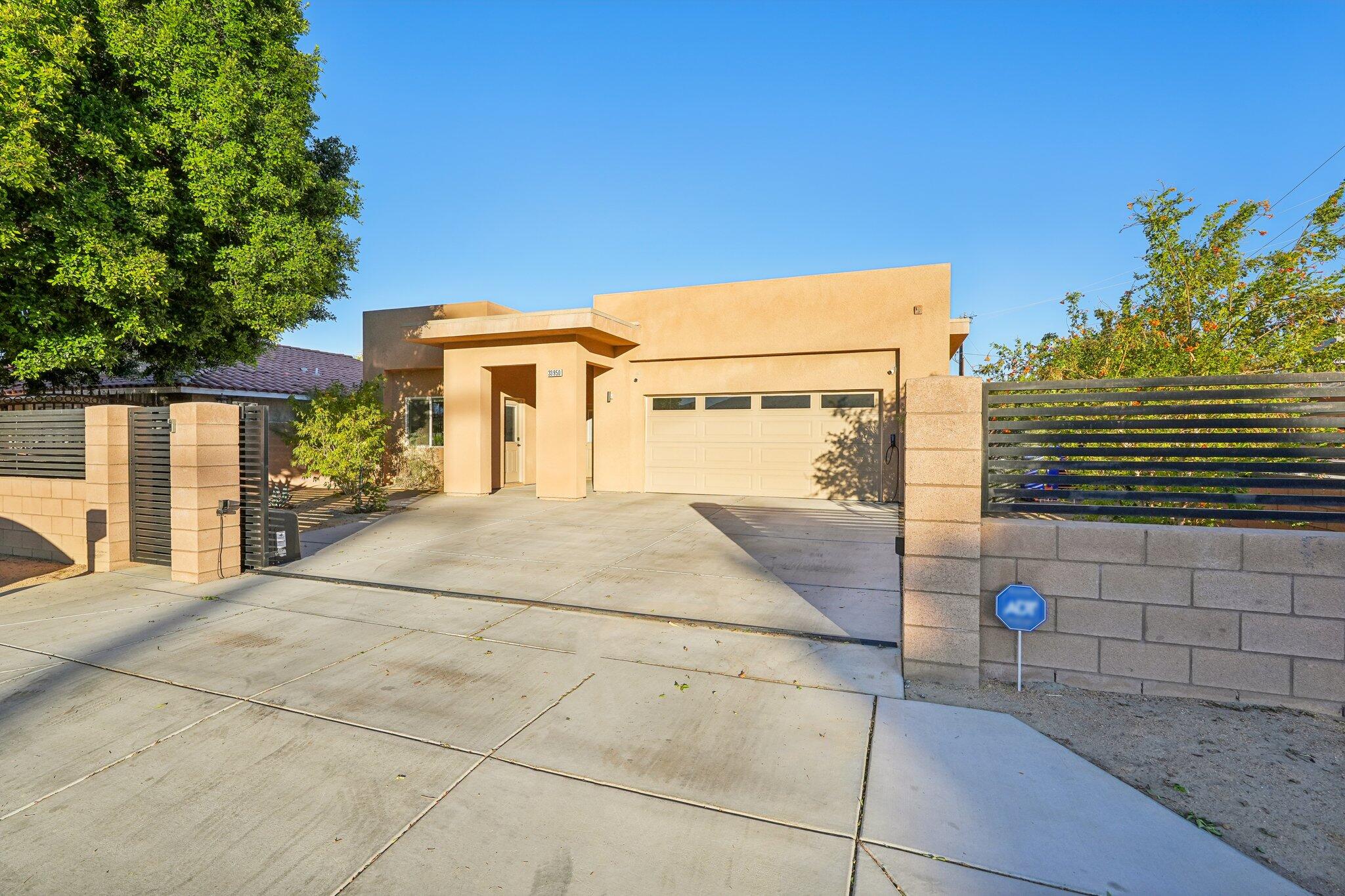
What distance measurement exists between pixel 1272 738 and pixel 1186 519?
2.56 metres

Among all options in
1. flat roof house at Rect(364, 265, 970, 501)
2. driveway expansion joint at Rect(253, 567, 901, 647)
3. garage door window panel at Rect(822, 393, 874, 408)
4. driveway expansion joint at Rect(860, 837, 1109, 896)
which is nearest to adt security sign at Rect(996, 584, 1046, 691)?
driveway expansion joint at Rect(253, 567, 901, 647)

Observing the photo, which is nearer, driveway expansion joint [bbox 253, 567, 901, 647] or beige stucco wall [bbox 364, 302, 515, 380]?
driveway expansion joint [bbox 253, 567, 901, 647]

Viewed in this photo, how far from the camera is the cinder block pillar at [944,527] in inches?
152

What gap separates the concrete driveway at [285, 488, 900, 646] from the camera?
557cm

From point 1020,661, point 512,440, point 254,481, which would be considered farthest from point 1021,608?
point 512,440

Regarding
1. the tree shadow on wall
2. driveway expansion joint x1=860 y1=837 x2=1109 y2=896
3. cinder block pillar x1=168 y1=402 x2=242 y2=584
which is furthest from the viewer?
the tree shadow on wall

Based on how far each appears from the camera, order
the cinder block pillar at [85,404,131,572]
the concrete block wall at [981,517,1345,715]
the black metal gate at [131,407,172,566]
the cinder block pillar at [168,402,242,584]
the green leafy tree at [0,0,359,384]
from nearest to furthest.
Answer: the concrete block wall at [981,517,1345,715] → the cinder block pillar at [168,402,242,584] → the black metal gate at [131,407,172,566] → the cinder block pillar at [85,404,131,572] → the green leafy tree at [0,0,359,384]

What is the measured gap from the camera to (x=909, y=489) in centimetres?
398

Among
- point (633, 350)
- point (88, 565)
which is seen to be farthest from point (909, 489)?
point (633, 350)

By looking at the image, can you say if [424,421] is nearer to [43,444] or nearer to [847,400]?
[43,444]

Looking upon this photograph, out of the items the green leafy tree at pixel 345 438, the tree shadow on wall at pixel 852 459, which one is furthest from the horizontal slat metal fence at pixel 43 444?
the tree shadow on wall at pixel 852 459

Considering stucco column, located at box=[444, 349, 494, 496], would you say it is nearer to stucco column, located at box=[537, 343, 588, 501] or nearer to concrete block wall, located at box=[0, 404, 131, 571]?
stucco column, located at box=[537, 343, 588, 501]

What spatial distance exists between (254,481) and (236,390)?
11356 millimetres

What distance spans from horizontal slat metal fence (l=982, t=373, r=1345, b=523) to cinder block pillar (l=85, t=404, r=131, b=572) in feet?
29.3
